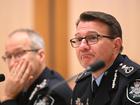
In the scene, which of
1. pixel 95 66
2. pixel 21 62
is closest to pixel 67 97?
pixel 21 62

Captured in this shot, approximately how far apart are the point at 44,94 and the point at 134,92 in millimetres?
611

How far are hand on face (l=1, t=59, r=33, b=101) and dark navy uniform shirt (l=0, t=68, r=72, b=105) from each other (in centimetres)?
5

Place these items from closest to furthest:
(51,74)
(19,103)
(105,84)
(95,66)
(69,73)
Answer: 1. (95,66)
2. (105,84)
3. (19,103)
4. (51,74)
5. (69,73)

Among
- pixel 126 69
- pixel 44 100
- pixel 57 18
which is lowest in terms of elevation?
pixel 44 100

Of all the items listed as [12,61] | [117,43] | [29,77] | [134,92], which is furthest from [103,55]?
[12,61]

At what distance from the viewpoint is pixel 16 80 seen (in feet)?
7.28

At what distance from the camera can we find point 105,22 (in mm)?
1955

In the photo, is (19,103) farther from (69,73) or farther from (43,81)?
(69,73)

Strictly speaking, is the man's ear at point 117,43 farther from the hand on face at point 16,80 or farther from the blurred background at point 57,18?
the blurred background at point 57,18

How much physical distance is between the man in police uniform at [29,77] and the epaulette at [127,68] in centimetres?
43

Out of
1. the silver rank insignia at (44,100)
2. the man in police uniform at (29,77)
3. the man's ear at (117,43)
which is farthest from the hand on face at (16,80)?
the man's ear at (117,43)

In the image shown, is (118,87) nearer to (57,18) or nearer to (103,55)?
(103,55)

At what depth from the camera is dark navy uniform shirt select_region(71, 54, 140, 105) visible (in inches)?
69.9

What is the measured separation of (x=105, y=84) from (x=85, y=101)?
175 mm
